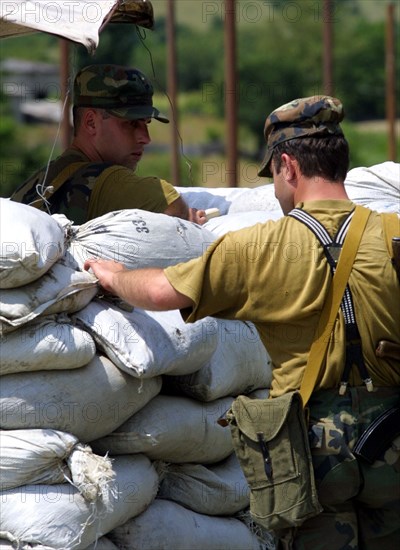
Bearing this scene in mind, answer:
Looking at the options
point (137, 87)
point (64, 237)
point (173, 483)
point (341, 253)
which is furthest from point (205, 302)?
point (137, 87)

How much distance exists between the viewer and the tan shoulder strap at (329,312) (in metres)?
3.04

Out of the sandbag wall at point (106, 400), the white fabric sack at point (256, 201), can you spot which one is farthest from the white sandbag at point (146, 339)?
the white fabric sack at point (256, 201)

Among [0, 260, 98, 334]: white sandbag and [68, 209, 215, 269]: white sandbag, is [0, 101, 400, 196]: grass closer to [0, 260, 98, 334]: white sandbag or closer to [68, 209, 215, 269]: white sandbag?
[68, 209, 215, 269]: white sandbag

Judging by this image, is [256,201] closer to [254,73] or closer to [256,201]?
[256,201]

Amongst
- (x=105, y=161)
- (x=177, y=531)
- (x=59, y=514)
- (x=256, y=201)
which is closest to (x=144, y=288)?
(x=59, y=514)

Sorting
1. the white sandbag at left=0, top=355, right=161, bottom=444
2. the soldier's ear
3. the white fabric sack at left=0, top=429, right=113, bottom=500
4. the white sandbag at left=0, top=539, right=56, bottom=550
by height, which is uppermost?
the soldier's ear

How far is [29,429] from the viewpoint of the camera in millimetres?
3232

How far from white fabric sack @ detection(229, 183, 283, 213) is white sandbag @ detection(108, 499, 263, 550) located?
1.40 m

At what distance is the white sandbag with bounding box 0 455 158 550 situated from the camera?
3.19m

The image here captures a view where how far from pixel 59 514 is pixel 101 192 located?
1270 millimetres

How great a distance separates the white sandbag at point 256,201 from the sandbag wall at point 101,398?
1.11m

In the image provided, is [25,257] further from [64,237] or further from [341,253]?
[341,253]

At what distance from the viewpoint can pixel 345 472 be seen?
3.07 metres

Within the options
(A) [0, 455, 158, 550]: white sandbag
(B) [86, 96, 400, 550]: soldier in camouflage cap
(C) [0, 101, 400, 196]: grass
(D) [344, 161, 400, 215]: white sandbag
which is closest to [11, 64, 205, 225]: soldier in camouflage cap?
(D) [344, 161, 400, 215]: white sandbag
